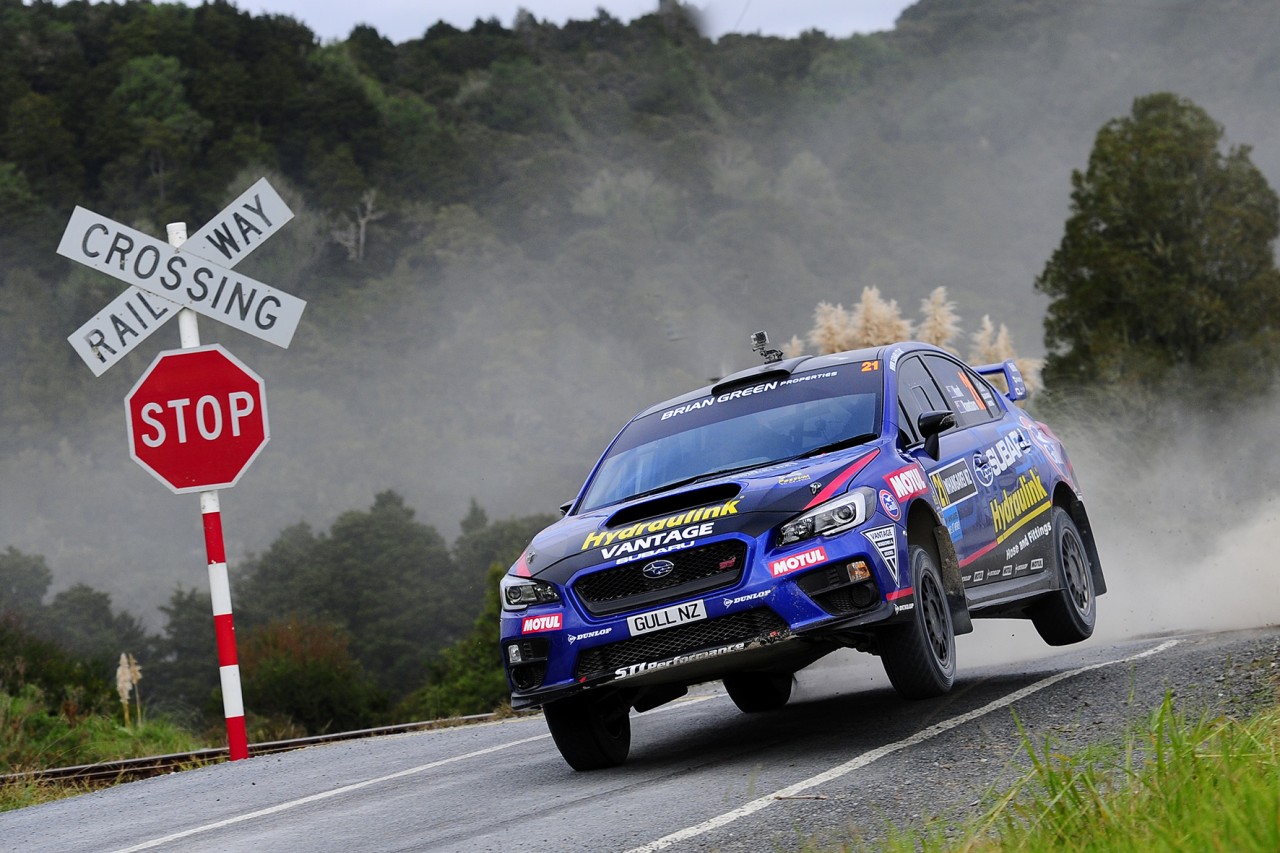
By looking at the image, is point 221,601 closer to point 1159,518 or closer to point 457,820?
point 457,820

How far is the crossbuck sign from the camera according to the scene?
11.2m

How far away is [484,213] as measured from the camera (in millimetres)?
149750

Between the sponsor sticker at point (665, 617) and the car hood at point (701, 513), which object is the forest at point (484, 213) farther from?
the sponsor sticker at point (665, 617)

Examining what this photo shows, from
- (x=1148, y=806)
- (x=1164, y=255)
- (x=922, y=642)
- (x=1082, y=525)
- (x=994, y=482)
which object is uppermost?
(x=1164, y=255)

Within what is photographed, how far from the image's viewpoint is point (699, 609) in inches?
278

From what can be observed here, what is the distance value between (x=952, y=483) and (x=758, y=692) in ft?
6.72

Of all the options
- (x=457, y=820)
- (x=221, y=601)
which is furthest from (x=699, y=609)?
(x=221, y=601)

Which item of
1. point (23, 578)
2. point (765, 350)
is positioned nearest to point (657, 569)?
point (765, 350)

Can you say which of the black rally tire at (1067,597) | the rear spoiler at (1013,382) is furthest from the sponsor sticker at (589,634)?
the rear spoiler at (1013,382)

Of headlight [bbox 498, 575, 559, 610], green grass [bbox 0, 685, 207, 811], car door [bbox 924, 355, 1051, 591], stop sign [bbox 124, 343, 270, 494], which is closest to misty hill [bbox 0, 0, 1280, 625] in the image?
green grass [bbox 0, 685, 207, 811]

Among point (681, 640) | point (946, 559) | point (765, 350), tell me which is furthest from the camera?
point (765, 350)

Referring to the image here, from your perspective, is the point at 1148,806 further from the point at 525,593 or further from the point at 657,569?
the point at 525,593

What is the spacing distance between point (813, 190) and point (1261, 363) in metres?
107

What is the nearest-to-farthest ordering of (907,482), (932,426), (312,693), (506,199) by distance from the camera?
1. (907,482)
2. (932,426)
3. (312,693)
4. (506,199)
